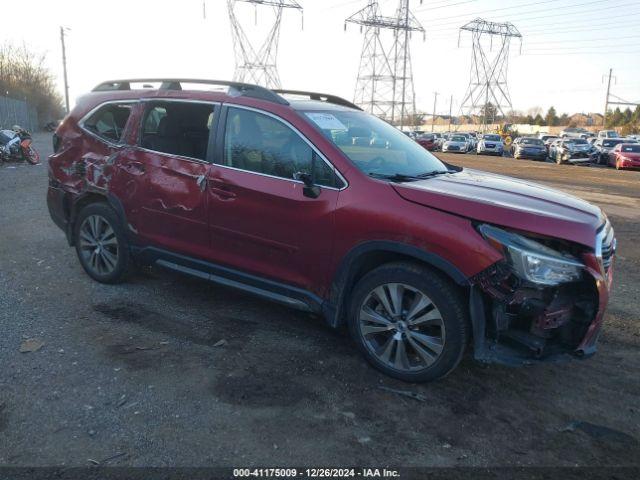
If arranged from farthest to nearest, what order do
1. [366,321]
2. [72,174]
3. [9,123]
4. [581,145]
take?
[9,123] → [581,145] → [72,174] → [366,321]

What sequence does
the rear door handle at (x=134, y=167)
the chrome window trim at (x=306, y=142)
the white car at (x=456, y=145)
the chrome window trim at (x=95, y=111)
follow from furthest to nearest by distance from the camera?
the white car at (x=456, y=145) → the chrome window trim at (x=95, y=111) → the rear door handle at (x=134, y=167) → the chrome window trim at (x=306, y=142)

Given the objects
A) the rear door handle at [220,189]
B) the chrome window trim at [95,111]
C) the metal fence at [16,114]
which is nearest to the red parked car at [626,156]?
the chrome window trim at [95,111]

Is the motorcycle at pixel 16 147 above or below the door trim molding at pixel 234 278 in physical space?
above

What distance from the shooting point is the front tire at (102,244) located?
5068mm

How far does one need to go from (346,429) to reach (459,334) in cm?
91

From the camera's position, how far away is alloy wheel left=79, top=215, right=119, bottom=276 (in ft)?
17.0

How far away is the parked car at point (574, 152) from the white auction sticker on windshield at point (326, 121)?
30.0 metres

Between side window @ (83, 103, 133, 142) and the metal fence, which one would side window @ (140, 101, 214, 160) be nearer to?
side window @ (83, 103, 133, 142)

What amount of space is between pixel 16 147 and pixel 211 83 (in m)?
16.0

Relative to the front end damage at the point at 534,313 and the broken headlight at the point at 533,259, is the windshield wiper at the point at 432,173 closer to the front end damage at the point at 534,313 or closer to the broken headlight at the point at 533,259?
the broken headlight at the point at 533,259

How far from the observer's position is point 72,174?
211 inches

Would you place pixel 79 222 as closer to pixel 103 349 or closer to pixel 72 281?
pixel 72 281

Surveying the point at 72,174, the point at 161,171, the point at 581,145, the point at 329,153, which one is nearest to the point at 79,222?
the point at 72,174

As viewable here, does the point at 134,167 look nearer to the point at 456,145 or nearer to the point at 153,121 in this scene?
the point at 153,121
